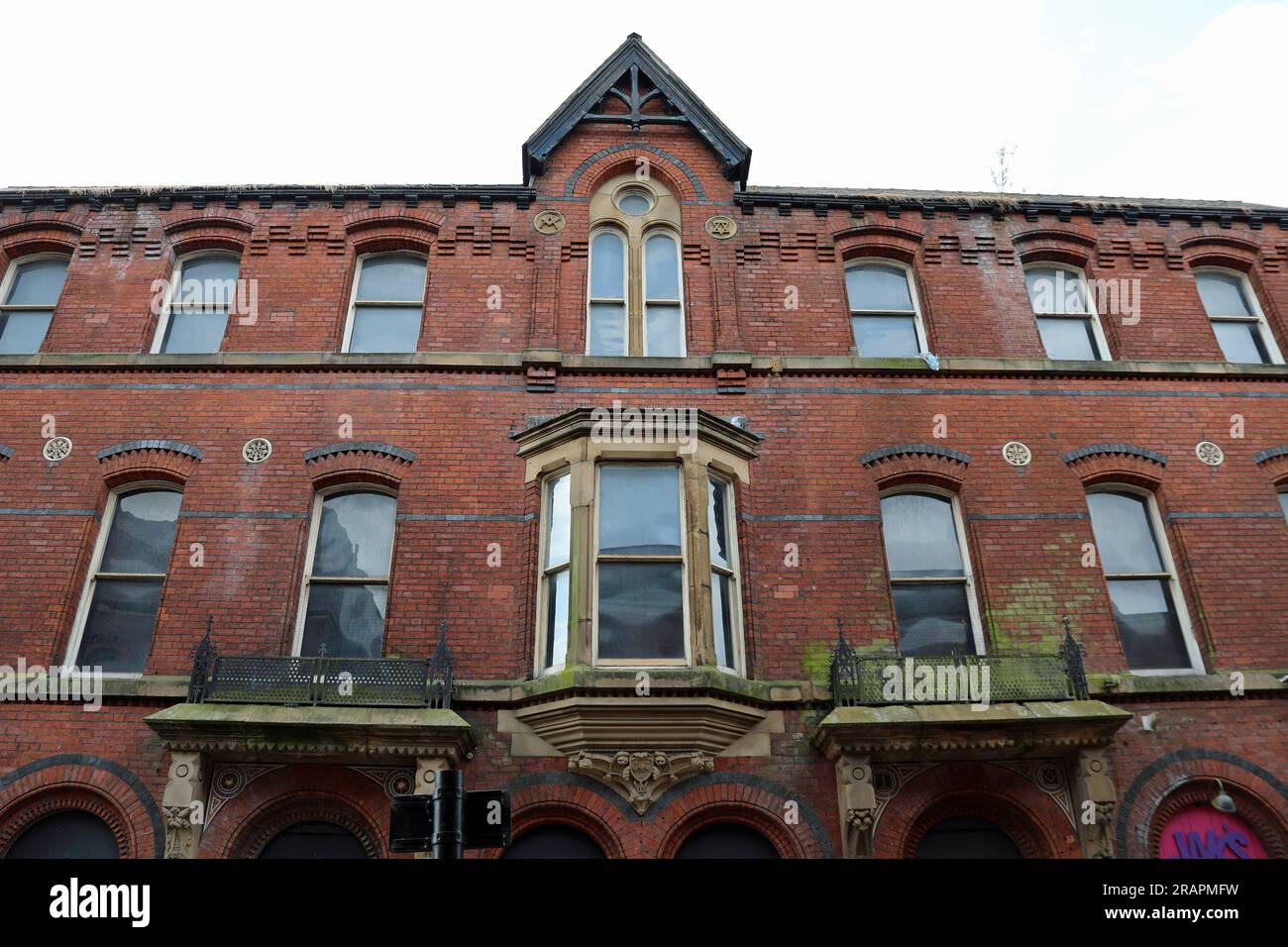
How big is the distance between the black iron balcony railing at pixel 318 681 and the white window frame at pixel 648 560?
5.09 feet

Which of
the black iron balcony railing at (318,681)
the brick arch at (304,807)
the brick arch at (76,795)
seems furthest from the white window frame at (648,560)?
the brick arch at (76,795)

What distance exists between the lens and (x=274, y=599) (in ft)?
31.9

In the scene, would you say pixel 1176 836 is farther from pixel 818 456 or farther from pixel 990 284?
pixel 990 284

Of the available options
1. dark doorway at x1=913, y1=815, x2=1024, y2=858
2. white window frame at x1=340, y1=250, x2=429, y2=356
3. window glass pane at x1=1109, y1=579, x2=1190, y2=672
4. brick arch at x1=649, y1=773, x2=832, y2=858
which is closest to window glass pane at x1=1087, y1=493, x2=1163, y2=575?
window glass pane at x1=1109, y1=579, x2=1190, y2=672

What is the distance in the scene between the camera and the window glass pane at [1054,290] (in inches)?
493

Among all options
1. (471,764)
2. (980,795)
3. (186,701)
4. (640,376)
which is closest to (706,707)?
(471,764)

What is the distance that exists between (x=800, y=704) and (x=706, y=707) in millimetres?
1192

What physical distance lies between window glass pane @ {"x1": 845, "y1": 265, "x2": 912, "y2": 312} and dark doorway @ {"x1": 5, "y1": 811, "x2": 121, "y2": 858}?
10457 millimetres

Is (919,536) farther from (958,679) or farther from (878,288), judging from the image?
(878,288)

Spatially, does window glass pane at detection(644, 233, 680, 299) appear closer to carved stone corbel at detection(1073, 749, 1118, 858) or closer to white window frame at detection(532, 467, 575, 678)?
white window frame at detection(532, 467, 575, 678)

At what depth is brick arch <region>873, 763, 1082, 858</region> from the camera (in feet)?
28.5

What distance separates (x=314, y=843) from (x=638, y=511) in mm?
4536

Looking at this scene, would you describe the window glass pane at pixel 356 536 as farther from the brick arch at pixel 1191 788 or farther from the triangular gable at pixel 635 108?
the brick arch at pixel 1191 788
